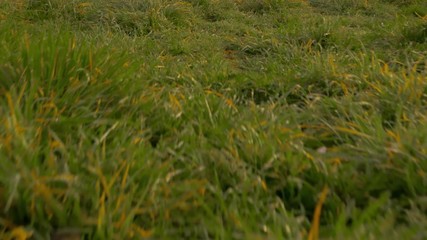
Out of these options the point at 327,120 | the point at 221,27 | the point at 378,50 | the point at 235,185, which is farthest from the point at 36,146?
the point at 221,27

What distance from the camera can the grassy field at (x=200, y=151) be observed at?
152 centimetres

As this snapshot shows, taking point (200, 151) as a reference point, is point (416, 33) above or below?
below

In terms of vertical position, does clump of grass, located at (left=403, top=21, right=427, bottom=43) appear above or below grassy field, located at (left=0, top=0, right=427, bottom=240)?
below

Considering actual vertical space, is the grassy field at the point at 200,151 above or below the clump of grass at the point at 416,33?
above

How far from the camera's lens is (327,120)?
8.00ft

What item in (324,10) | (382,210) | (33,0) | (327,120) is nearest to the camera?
(382,210)

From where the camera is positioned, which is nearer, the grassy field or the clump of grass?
the grassy field

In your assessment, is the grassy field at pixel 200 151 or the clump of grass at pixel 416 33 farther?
the clump of grass at pixel 416 33

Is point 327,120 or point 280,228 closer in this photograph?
point 280,228

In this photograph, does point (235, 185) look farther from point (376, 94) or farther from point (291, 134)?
point (376, 94)

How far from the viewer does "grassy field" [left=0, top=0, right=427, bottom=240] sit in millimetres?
1523

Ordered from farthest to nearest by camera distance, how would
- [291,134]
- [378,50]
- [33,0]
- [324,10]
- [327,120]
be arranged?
[324,10]
[33,0]
[378,50]
[327,120]
[291,134]

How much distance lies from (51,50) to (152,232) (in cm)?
124

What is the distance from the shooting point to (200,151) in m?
1.98
